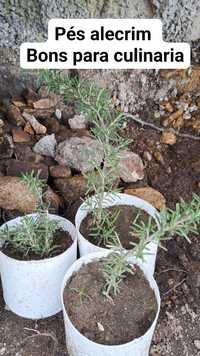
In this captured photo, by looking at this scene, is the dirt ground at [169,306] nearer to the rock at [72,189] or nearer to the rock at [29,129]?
the rock at [72,189]

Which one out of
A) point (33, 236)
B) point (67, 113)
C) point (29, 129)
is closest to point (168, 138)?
point (67, 113)

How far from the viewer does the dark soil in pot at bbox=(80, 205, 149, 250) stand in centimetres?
122

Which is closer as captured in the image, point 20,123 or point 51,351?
point 51,351

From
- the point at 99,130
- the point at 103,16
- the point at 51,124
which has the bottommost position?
the point at 51,124

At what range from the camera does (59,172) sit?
1.43 meters

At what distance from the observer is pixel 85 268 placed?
1.15 metres

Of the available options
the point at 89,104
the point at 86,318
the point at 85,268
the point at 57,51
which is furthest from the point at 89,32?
the point at 86,318

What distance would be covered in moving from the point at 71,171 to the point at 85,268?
40 cm

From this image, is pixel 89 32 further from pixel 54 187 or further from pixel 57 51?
pixel 54 187

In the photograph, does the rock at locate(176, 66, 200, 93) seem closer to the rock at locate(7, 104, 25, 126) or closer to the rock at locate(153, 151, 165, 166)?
the rock at locate(153, 151, 165, 166)

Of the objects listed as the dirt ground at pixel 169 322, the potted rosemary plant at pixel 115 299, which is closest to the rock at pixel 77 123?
the dirt ground at pixel 169 322

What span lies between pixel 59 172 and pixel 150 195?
280 millimetres

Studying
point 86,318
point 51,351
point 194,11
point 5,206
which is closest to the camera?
point 86,318

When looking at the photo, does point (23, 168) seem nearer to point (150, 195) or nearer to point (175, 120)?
point (150, 195)
